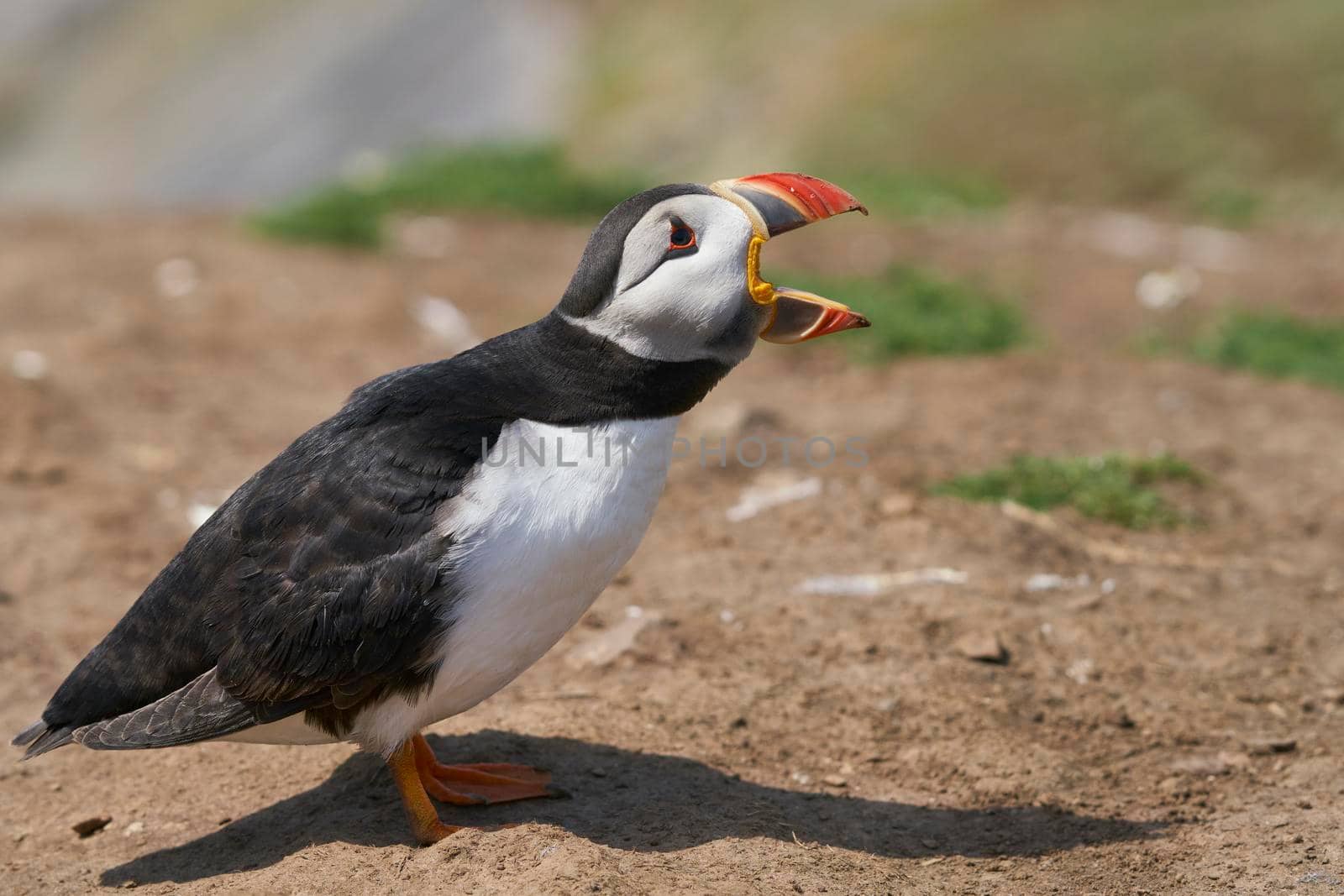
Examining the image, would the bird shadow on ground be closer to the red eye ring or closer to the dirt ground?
the dirt ground

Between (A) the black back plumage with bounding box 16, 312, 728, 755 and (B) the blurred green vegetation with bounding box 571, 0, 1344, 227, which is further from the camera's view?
(B) the blurred green vegetation with bounding box 571, 0, 1344, 227

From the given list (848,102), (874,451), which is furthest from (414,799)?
(848,102)

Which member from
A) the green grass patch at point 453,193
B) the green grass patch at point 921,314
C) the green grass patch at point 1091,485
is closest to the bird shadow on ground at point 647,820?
the green grass patch at point 1091,485

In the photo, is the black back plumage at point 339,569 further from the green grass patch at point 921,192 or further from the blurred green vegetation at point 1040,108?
the blurred green vegetation at point 1040,108

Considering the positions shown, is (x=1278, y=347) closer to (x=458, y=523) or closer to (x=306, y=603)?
(x=458, y=523)

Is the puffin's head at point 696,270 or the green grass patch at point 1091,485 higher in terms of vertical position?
the puffin's head at point 696,270

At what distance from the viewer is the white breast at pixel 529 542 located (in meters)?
3.56

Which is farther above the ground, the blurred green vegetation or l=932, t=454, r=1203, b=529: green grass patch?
the blurred green vegetation

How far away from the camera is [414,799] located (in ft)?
12.6

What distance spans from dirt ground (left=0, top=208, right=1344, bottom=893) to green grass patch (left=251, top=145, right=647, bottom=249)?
164 cm

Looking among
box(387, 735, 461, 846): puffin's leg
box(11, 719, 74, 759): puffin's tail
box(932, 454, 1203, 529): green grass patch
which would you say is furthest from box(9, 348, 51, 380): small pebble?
box(932, 454, 1203, 529): green grass patch

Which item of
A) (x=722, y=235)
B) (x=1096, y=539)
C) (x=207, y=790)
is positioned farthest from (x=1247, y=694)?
(x=207, y=790)

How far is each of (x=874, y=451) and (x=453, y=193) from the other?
6.30 m

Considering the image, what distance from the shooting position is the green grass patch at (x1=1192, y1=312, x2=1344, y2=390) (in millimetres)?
8016
